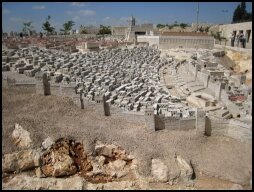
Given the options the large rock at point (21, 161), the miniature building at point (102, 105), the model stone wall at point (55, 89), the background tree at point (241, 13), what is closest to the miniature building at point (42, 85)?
the model stone wall at point (55, 89)

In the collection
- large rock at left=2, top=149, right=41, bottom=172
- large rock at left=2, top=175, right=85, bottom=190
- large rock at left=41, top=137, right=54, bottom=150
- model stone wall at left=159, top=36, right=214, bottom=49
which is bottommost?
large rock at left=2, top=175, right=85, bottom=190

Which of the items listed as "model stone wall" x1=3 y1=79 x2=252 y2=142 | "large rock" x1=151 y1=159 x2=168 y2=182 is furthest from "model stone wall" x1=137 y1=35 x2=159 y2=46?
"large rock" x1=151 y1=159 x2=168 y2=182

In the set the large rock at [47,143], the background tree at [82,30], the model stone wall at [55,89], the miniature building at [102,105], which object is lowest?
the large rock at [47,143]

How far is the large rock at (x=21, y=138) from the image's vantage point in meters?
12.5

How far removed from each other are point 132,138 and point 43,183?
167 inches

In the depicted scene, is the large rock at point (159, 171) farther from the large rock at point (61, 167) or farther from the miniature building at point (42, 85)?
the miniature building at point (42, 85)

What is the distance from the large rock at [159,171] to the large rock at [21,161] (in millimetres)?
5093

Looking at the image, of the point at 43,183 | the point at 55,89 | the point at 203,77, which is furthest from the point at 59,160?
the point at 203,77

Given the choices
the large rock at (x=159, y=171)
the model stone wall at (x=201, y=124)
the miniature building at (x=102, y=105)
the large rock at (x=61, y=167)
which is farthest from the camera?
the miniature building at (x=102, y=105)

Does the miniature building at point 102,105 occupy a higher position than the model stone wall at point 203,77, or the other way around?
the model stone wall at point 203,77

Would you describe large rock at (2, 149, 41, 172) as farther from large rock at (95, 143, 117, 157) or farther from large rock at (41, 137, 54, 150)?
large rock at (95, 143, 117, 157)

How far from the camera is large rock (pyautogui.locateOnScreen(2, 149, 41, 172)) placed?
11906mm

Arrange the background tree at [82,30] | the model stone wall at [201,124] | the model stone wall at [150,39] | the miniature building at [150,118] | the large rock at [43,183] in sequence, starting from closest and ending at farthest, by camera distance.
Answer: the large rock at [43,183] < the model stone wall at [201,124] < the miniature building at [150,118] < the model stone wall at [150,39] < the background tree at [82,30]

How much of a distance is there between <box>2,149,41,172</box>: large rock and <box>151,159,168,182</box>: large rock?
201 inches
